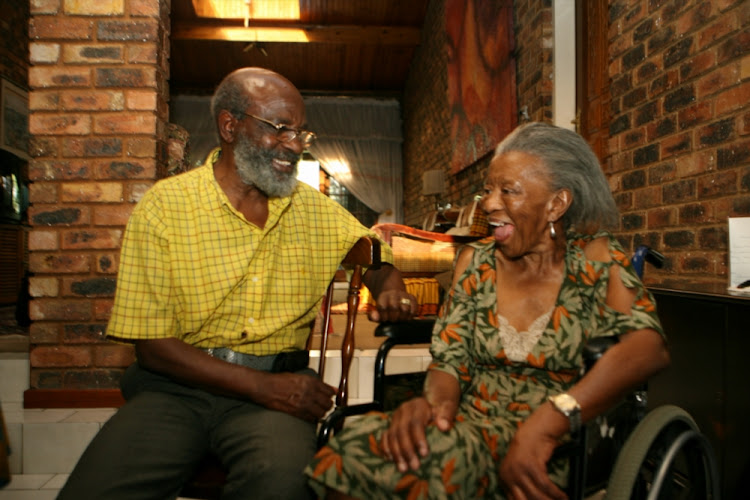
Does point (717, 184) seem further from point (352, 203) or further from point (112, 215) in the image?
point (352, 203)

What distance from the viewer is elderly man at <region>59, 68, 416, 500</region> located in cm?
108

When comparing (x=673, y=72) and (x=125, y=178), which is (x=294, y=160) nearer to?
(x=125, y=178)

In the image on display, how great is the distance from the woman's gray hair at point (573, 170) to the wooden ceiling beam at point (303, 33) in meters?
7.27

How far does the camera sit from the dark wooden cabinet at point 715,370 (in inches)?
51.8

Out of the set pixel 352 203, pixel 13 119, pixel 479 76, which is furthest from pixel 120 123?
pixel 352 203

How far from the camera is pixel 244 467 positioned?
106cm

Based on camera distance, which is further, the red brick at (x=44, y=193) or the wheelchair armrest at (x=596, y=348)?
the red brick at (x=44, y=193)

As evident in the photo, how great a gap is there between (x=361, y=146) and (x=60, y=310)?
8291 millimetres

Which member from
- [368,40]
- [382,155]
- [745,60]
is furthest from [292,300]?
[382,155]

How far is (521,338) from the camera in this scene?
1.18 meters

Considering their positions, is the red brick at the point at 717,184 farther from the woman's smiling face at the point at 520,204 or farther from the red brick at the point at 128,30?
the red brick at the point at 128,30

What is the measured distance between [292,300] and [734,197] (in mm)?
1564

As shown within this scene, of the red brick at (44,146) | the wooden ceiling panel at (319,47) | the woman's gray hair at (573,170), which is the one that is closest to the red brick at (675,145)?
the woman's gray hair at (573,170)

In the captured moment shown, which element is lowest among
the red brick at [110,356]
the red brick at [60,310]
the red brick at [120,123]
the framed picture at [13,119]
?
the red brick at [110,356]
